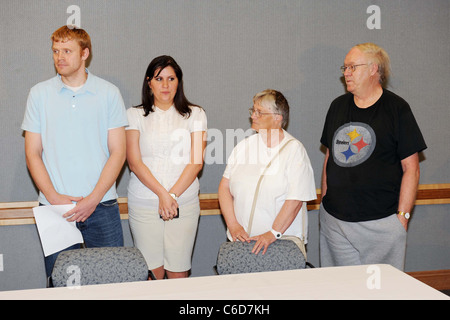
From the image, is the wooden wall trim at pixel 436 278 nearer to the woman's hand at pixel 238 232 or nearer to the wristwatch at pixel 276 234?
the wristwatch at pixel 276 234

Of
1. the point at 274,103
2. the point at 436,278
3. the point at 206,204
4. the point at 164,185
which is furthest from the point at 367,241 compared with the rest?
the point at 436,278

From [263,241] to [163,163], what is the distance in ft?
3.02

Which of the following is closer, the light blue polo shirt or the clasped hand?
the clasped hand

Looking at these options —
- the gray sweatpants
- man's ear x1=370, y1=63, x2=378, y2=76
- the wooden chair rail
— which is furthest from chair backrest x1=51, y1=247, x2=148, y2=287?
man's ear x1=370, y1=63, x2=378, y2=76

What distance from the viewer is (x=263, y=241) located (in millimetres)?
2578

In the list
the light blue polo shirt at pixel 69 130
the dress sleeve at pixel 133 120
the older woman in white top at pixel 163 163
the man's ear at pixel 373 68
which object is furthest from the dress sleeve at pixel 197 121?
the man's ear at pixel 373 68

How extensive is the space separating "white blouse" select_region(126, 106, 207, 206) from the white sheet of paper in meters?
0.49

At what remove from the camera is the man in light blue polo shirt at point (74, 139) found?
2857 mm

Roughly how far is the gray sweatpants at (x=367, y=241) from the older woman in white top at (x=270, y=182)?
9.4 inches

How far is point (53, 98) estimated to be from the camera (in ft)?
9.42

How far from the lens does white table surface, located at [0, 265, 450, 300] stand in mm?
1926

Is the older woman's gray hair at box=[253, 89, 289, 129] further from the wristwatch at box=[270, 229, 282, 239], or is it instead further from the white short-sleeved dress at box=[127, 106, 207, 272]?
the wristwatch at box=[270, 229, 282, 239]

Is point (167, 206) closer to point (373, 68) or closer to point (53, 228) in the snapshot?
point (53, 228)
